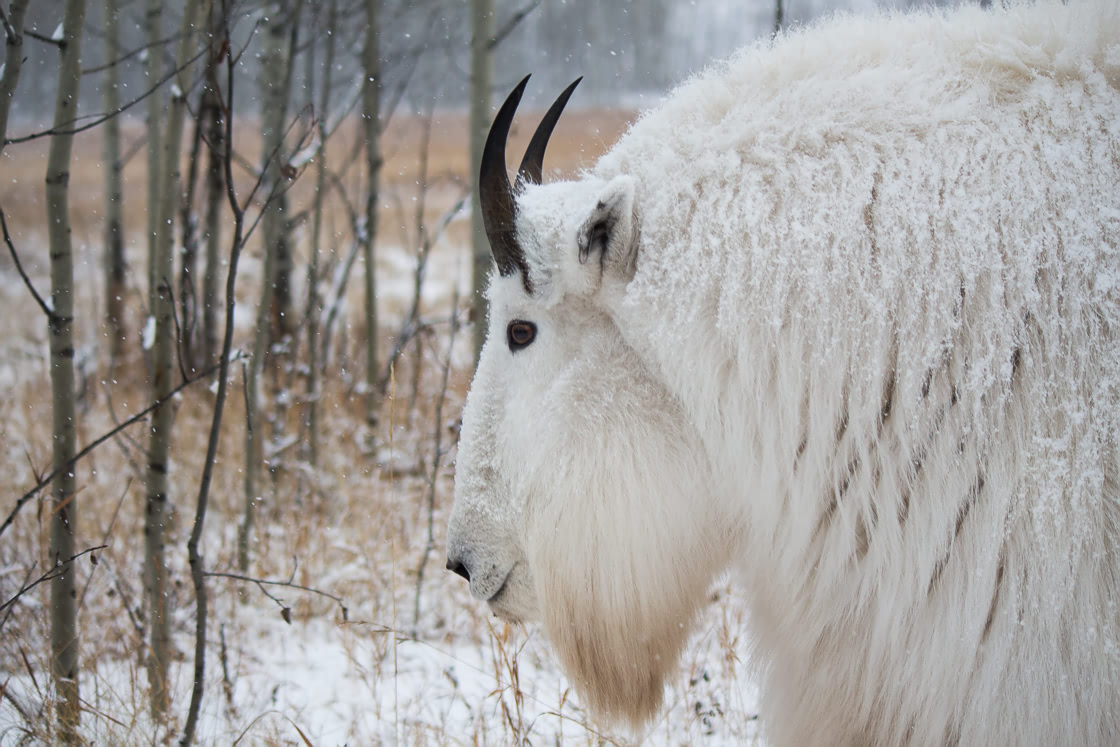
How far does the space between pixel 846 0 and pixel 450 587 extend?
4.00 metres

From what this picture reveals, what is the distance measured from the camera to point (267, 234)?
454 cm

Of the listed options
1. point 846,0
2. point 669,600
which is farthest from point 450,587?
point 846,0

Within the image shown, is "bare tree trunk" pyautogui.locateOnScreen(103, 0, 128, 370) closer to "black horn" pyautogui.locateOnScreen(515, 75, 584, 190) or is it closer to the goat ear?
"black horn" pyautogui.locateOnScreen(515, 75, 584, 190)

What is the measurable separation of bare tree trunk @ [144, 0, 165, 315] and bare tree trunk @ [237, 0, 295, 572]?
63 cm

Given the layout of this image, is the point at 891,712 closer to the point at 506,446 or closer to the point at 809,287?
the point at 809,287

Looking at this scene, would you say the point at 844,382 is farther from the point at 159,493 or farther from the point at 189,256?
the point at 189,256

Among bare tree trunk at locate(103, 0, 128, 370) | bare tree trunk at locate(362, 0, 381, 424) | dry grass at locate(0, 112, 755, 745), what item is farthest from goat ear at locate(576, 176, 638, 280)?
bare tree trunk at locate(103, 0, 128, 370)

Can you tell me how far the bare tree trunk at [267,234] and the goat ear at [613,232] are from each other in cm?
220

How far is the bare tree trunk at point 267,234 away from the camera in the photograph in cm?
409

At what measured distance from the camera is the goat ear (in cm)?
167

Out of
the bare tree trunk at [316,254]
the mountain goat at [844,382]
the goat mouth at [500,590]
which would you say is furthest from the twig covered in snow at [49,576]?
the bare tree trunk at [316,254]

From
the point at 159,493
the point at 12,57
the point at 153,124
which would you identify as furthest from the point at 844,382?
the point at 153,124

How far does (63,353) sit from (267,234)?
2.04 m

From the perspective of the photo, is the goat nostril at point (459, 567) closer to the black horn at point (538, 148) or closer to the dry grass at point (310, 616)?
the dry grass at point (310, 616)
